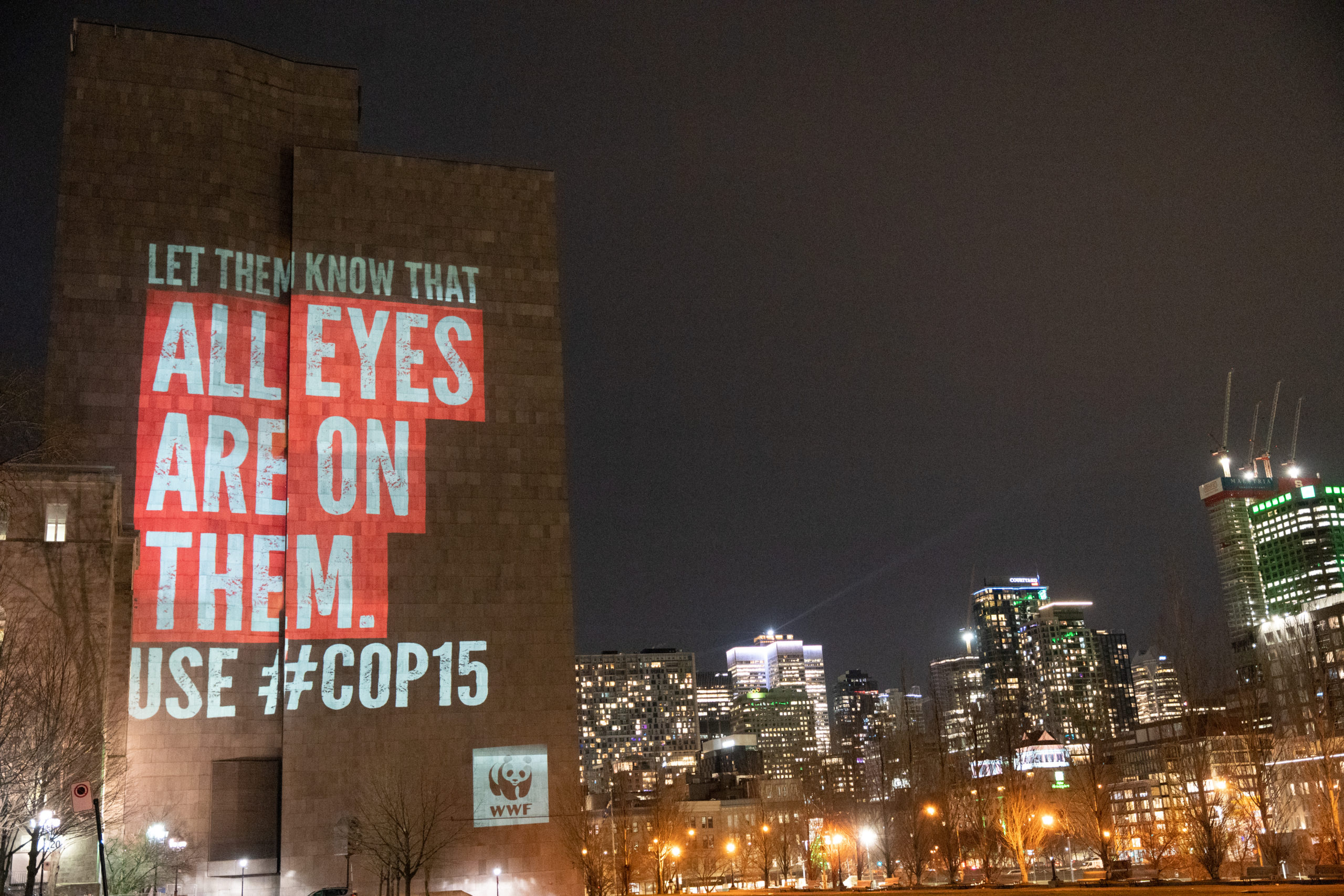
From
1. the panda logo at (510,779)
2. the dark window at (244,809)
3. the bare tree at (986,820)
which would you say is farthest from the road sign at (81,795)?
the bare tree at (986,820)

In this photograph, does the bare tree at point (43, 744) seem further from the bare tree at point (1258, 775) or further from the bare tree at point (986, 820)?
the bare tree at point (1258, 775)

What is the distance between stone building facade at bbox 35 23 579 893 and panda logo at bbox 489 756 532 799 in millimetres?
135

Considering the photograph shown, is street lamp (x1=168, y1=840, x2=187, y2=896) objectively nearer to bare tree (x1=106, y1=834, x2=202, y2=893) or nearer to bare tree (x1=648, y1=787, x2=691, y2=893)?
bare tree (x1=106, y1=834, x2=202, y2=893)

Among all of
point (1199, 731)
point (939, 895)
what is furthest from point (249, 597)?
point (1199, 731)

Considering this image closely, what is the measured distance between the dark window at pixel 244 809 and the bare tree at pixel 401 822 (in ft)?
15.6

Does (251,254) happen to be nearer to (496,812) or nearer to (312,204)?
(312,204)

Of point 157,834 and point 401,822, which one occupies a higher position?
point 157,834

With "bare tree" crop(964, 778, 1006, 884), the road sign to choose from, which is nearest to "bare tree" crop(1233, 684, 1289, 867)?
"bare tree" crop(964, 778, 1006, 884)

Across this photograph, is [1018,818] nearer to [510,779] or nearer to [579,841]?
[579,841]

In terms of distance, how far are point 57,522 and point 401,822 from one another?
23.2 m

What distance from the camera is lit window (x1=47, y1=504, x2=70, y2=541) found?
55.5 m

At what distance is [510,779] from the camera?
68.8 meters

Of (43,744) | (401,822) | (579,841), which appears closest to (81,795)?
(43,744)

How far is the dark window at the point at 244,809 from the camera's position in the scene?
210 ft
